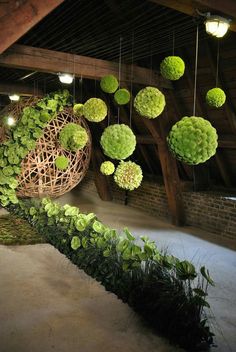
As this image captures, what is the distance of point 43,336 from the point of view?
232 centimetres

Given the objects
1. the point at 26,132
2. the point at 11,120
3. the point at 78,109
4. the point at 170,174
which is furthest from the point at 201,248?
the point at 11,120

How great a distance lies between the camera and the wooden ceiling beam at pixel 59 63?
3.71m

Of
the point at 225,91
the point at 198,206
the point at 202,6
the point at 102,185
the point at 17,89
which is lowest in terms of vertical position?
the point at 198,206

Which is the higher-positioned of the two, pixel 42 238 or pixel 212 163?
pixel 212 163

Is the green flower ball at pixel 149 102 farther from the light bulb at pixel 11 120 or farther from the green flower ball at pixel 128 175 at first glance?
the light bulb at pixel 11 120

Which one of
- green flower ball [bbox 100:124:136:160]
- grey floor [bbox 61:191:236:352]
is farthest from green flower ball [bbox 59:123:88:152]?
grey floor [bbox 61:191:236:352]

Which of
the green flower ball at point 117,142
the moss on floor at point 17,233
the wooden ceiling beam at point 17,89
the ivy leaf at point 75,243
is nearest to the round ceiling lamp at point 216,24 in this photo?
the green flower ball at point 117,142

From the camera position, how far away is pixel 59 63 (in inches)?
155

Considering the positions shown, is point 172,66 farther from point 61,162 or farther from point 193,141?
point 61,162

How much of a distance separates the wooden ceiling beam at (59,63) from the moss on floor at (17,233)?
2032mm

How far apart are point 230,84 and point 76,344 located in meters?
3.54

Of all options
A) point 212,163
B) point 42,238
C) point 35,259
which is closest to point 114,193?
point 212,163

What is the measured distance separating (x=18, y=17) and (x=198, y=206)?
5251mm

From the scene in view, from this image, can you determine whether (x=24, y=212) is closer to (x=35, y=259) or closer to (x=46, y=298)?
(x=35, y=259)
